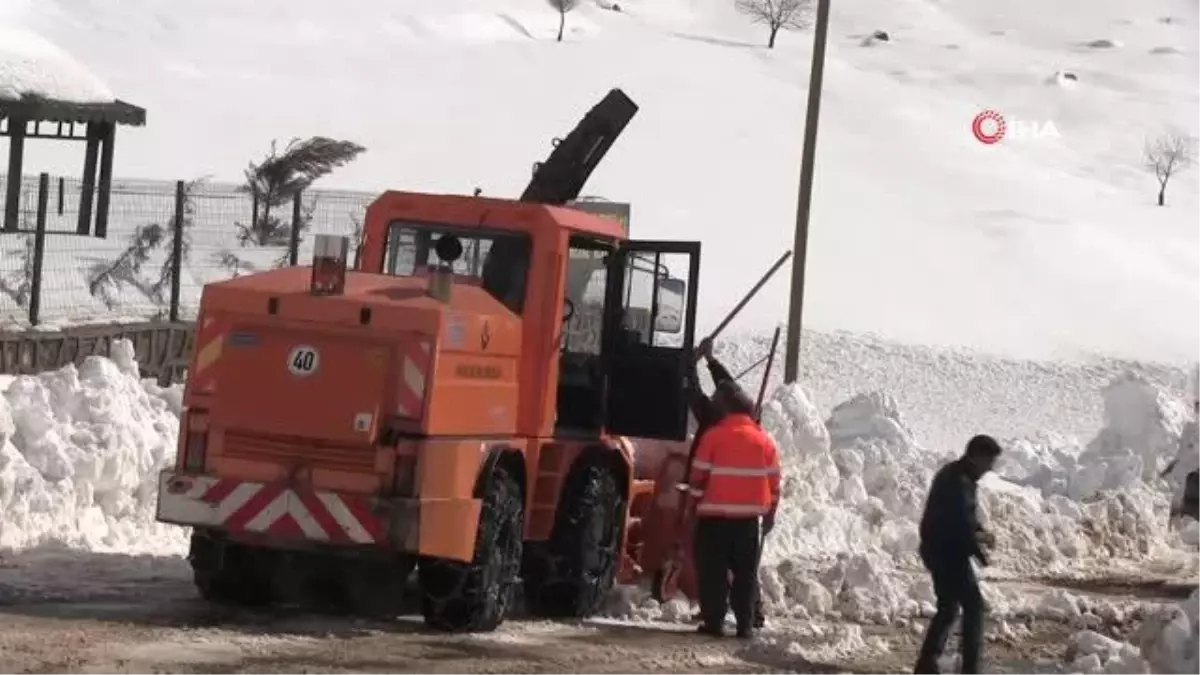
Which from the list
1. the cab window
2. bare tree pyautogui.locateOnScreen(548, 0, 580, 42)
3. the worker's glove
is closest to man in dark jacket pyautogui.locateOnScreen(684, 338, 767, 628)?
the cab window

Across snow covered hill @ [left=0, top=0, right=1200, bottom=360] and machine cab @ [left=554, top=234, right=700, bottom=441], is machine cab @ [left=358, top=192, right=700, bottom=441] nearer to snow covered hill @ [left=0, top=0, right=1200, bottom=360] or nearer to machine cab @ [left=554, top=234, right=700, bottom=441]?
machine cab @ [left=554, top=234, right=700, bottom=441]

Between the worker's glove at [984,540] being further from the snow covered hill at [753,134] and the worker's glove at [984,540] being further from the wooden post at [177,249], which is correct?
the snow covered hill at [753,134]

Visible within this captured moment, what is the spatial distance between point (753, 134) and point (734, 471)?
48564mm

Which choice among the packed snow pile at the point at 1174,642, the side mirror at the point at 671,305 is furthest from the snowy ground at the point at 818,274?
the side mirror at the point at 671,305

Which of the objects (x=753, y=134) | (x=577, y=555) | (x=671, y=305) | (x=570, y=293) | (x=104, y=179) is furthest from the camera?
(x=753, y=134)

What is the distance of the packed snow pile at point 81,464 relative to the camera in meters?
15.0

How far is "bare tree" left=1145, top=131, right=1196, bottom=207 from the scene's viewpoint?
2653 inches

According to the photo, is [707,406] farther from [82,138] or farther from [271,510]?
[82,138]

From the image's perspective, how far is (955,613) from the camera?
12.0 meters

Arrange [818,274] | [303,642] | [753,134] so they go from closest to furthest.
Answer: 1. [303,642]
2. [818,274]
3. [753,134]

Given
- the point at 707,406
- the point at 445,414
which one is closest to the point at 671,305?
the point at 707,406

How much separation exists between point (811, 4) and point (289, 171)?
160 feet

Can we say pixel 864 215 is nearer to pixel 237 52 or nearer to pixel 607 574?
pixel 237 52

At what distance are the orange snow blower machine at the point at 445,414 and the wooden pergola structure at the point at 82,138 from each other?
13.3m
